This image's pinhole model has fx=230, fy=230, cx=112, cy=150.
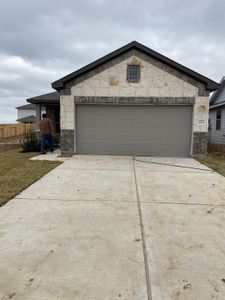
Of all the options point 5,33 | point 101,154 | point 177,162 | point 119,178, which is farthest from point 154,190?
point 5,33

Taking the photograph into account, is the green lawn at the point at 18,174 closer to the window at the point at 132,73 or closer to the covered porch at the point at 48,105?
the window at the point at 132,73

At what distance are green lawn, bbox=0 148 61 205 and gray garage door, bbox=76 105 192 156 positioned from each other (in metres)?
2.54

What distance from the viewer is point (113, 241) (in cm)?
321

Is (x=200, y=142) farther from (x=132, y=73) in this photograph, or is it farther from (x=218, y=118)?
(x=218, y=118)

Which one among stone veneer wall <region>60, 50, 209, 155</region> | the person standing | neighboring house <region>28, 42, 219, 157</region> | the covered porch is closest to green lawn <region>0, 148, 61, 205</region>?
the person standing

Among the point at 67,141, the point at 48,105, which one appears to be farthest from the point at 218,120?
the point at 48,105

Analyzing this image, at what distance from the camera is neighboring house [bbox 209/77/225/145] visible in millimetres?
15984

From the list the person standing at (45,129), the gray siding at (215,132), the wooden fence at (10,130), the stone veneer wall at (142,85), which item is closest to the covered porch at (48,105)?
the wooden fence at (10,130)

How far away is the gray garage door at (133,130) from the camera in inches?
411

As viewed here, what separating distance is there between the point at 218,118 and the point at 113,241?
16.3 meters

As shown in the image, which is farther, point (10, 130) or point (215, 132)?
point (10, 130)

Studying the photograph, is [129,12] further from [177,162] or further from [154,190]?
[154,190]

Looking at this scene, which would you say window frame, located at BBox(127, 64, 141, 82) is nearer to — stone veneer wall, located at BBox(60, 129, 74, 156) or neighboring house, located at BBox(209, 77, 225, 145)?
stone veneer wall, located at BBox(60, 129, 74, 156)

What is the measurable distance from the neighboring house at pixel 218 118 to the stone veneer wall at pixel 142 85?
6110mm
